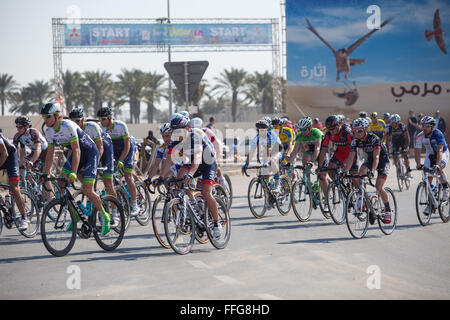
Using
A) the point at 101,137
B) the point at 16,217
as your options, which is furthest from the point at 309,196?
the point at 16,217

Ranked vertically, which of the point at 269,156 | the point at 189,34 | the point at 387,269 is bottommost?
the point at 387,269

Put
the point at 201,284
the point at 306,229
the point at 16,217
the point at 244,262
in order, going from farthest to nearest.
Result: the point at 306,229
the point at 16,217
the point at 244,262
the point at 201,284

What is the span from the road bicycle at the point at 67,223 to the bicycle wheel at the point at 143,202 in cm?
252

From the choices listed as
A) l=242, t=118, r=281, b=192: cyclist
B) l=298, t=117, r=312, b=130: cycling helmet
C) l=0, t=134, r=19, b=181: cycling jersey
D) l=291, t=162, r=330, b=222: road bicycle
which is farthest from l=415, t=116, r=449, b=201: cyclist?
l=0, t=134, r=19, b=181: cycling jersey

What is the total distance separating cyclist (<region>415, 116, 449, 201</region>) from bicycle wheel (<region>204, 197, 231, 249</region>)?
375cm

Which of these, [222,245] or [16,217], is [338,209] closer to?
[222,245]

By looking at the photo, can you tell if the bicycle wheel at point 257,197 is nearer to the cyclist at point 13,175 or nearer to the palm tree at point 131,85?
the cyclist at point 13,175

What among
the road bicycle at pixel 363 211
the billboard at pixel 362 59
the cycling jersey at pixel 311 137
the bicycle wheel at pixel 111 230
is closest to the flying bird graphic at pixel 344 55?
the billboard at pixel 362 59

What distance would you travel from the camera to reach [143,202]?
11.1m

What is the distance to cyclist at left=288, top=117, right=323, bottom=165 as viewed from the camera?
11.8 meters

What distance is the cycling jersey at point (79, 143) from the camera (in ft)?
27.0

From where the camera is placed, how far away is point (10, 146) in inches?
384

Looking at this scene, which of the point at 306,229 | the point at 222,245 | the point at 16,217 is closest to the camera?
the point at 222,245

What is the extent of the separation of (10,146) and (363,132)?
560cm
